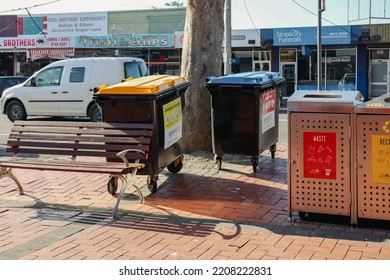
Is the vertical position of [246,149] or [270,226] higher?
[246,149]

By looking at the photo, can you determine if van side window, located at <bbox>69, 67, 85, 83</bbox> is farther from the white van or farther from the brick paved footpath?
the brick paved footpath

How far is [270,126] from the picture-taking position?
9281mm

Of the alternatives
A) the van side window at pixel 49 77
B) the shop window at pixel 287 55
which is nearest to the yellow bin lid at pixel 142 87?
the van side window at pixel 49 77

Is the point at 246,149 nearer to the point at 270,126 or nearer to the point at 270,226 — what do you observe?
the point at 270,126

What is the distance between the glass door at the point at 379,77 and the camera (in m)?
27.8

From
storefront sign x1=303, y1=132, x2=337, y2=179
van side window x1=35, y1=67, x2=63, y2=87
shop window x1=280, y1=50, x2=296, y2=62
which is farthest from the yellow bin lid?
shop window x1=280, y1=50, x2=296, y2=62

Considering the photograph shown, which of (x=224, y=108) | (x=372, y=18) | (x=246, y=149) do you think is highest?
(x=372, y=18)

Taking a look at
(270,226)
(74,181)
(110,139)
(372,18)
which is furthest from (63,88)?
(372,18)

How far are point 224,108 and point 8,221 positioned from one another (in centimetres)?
367

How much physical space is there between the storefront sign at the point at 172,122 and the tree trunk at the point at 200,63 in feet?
4.36

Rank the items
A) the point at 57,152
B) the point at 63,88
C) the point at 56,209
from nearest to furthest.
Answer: the point at 56,209
the point at 57,152
the point at 63,88

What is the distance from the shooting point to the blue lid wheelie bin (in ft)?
27.5

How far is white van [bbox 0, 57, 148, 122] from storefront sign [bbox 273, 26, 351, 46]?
13.2 meters

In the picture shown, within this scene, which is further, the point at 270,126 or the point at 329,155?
the point at 270,126
